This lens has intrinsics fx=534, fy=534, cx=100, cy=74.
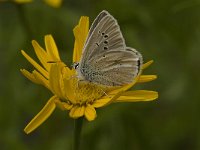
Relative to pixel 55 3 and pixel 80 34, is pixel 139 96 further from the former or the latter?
pixel 55 3

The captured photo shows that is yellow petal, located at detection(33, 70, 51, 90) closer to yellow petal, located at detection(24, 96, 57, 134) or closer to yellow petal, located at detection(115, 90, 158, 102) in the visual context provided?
yellow petal, located at detection(24, 96, 57, 134)

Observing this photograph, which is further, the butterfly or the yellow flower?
the butterfly

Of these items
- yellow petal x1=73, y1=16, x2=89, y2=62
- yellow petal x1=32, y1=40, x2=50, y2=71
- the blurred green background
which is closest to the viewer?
yellow petal x1=32, y1=40, x2=50, y2=71

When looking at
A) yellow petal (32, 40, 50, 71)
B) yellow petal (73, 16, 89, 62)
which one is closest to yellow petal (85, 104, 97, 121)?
yellow petal (32, 40, 50, 71)

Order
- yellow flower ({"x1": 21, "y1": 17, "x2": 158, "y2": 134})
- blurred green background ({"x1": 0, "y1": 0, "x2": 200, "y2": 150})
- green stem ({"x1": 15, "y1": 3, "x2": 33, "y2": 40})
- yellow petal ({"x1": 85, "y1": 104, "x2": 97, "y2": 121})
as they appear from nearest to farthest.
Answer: yellow petal ({"x1": 85, "y1": 104, "x2": 97, "y2": 121}) → yellow flower ({"x1": 21, "y1": 17, "x2": 158, "y2": 134}) → green stem ({"x1": 15, "y1": 3, "x2": 33, "y2": 40}) → blurred green background ({"x1": 0, "y1": 0, "x2": 200, "y2": 150})

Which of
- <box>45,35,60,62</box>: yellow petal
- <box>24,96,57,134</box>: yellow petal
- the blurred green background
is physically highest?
<box>45,35,60,62</box>: yellow petal

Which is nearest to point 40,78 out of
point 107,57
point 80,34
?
point 107,57

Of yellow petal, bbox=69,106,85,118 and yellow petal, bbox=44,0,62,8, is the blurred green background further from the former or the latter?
yellow petal, bbox=69,106,85,118

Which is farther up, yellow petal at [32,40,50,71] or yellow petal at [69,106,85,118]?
yellow petal at [32,40,50,71]
